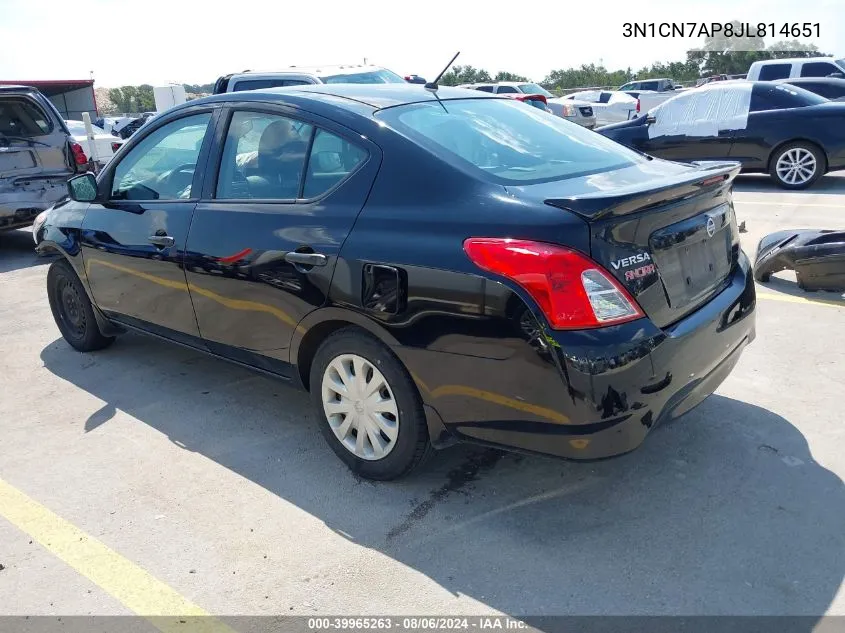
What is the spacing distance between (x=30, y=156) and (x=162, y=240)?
19.0 feet

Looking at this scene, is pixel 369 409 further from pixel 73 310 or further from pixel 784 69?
pixel 784 69

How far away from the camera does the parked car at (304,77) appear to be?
34.5 ft

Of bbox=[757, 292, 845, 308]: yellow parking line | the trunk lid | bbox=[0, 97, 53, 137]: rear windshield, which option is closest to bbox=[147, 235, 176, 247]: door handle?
the trunk lid

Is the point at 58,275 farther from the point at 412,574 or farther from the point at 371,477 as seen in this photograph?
the point at 412,574

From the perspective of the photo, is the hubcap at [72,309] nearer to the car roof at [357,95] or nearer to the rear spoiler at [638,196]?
the car roof at [357,95]

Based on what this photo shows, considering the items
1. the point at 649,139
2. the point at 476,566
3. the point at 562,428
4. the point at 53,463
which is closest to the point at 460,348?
the point at 562,428

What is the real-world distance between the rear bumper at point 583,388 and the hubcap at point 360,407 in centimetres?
26

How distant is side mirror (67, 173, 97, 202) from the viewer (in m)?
4.60

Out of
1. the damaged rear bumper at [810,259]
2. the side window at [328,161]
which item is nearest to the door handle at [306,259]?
the side window at [328,161]

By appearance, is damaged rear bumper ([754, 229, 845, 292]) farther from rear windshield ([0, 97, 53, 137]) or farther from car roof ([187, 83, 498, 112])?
rear windshield ([0, 97, 53, 137])

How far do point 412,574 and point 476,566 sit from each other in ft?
0.79

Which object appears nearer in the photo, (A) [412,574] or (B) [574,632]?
(B) [574,632]

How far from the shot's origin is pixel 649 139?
11.4 metres

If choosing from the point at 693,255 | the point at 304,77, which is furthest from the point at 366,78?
the point at 693,255
